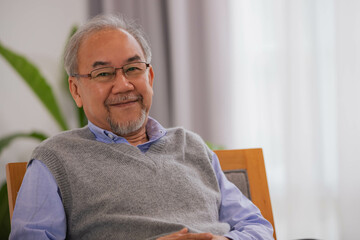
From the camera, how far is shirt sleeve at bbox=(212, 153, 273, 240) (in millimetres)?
1355

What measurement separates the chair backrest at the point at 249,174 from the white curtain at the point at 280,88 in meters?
1.07

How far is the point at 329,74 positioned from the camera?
8.29ft

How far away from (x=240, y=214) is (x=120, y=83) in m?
0.63

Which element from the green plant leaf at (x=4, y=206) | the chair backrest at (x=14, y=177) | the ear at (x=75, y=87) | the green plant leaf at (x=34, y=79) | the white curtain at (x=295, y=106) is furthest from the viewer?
the white curtain at (x=295, y=106)

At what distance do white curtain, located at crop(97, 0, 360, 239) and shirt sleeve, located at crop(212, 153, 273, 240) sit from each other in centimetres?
119

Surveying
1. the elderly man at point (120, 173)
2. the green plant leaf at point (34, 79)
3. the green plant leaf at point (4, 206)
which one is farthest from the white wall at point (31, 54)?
the elderly man at point (120, 173)

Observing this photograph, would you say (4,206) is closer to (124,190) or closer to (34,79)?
(34,79)

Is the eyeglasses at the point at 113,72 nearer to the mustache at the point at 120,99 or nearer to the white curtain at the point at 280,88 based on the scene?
the mustache at the point at 120,99

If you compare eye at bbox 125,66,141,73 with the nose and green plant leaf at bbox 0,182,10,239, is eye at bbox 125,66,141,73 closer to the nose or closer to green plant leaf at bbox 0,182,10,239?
the nose

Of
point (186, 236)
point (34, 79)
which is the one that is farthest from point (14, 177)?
point (34, 79)

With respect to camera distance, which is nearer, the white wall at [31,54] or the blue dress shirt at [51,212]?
the blue dress shirt at [51,212]

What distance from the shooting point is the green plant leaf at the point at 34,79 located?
226cm

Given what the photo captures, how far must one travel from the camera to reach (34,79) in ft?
7.68

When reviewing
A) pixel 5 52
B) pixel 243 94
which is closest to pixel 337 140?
pixel 243 94
